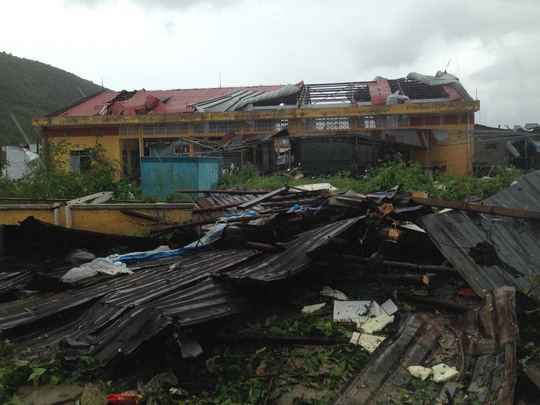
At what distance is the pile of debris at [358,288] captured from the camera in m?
3.45

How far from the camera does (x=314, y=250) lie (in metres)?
4.54

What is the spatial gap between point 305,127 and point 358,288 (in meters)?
13.6

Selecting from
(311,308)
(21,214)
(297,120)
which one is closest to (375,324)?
(311,308)

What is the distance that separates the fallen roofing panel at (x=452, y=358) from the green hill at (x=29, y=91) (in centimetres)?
3322

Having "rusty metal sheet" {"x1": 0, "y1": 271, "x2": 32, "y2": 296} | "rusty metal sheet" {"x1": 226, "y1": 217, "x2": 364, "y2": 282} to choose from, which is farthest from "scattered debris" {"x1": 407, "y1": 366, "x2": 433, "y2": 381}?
"rusty metal sheet" {"x1": 0, "y1": 271, "x2": 32, "y2": 296}

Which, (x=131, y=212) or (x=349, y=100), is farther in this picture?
(x=349, y=100)

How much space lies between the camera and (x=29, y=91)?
41.6 meters

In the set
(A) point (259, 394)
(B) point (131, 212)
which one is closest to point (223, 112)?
(B) point (131, 212)

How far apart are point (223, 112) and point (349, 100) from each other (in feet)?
21.1

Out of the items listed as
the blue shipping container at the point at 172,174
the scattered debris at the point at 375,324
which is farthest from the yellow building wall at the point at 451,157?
the scattered debris at the point at 375,324

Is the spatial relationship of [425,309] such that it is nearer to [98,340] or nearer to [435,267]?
[435,267]

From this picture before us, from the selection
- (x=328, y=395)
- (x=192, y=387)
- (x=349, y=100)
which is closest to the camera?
(x=328, y=395)

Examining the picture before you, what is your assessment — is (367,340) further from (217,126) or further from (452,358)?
(217,126)

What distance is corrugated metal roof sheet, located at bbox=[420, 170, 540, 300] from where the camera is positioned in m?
4.56
